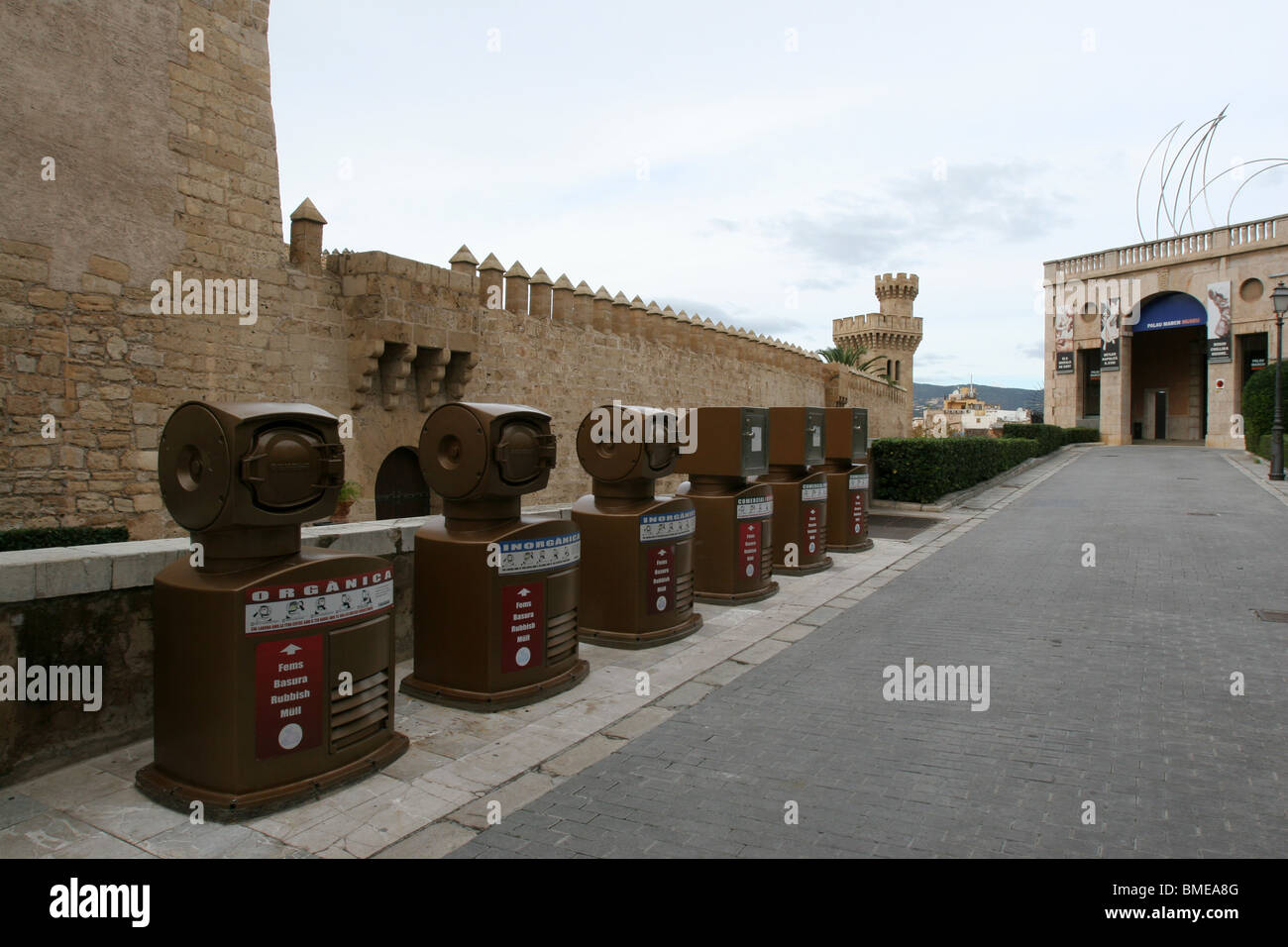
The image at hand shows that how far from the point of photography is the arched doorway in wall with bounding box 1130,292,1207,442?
4425cm

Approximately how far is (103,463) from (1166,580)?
1256 cm

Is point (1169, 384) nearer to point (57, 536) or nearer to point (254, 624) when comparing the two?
point (57, 536)

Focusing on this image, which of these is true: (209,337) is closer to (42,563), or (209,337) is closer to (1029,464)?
(42,563)

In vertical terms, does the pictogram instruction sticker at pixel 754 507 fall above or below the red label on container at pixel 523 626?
above

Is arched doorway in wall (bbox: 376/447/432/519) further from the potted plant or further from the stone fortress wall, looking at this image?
the potted plant

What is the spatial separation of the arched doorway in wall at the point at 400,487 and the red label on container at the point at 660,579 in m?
7.00

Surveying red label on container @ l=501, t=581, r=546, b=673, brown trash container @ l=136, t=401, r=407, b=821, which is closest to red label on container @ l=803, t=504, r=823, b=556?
red label on container @ l=501, t=581, r=546, b=673

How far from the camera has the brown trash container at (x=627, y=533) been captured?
269 inches

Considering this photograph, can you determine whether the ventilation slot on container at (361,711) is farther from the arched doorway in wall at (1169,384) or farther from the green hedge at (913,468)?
the arched doorway in wall at (1169,384)

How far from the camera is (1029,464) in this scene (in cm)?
2900

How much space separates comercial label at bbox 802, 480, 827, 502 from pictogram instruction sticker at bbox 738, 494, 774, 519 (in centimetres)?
159

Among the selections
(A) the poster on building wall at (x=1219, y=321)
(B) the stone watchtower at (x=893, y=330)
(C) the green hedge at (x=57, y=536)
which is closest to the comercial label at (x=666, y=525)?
(C) the green hedge at (x=57, y=536)

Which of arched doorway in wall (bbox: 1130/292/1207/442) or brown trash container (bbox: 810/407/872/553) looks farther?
arched doorway in wall (bbox: 1130/292/1207/442)
